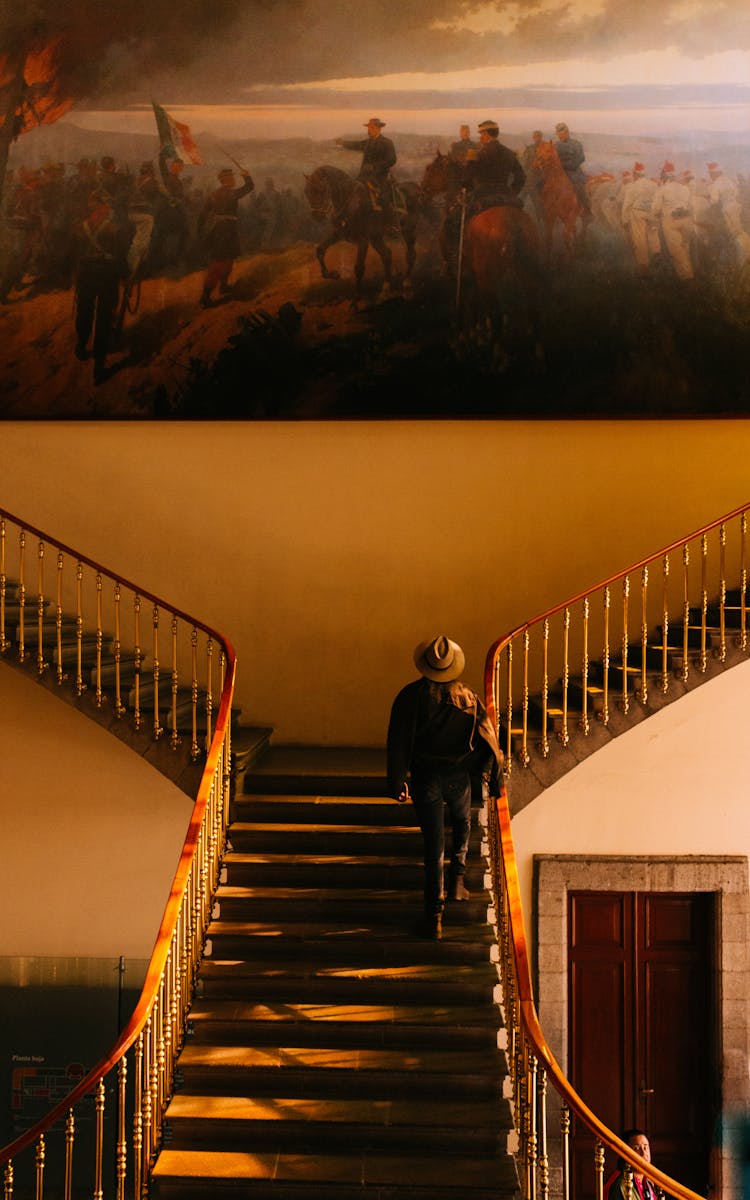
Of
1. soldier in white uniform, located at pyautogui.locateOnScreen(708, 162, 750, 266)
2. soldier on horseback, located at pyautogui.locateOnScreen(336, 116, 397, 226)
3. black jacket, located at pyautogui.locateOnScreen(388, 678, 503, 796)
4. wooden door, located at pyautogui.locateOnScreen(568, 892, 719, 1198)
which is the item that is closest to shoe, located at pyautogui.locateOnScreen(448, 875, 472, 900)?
black jacket, located at pyautogui.locateOnScreen(388, 678, 503, 796)

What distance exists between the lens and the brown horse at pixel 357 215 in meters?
8.86

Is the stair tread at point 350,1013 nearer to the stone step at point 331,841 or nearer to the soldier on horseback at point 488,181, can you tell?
the stone step at point 331,841

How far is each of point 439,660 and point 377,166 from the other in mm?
4960

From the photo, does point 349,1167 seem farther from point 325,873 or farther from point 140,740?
point 140,740

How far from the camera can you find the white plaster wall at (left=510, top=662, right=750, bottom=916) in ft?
25.9

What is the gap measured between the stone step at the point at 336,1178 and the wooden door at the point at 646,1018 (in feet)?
11.2

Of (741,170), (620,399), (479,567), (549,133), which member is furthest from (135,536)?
(741,170)

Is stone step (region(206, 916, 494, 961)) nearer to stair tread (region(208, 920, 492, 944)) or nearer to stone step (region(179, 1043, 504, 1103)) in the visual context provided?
stair tread (region(208, 920, 492, 944))

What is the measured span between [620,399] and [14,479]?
191 inches

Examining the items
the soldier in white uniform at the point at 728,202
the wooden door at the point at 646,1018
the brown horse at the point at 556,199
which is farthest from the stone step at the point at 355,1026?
the soldier in white uniform at the point at 728,202

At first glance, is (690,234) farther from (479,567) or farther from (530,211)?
(479,567)

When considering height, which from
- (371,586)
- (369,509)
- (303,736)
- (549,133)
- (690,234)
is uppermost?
(549,133)

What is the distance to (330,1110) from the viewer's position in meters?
4.96

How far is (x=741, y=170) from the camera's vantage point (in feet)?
28.7
